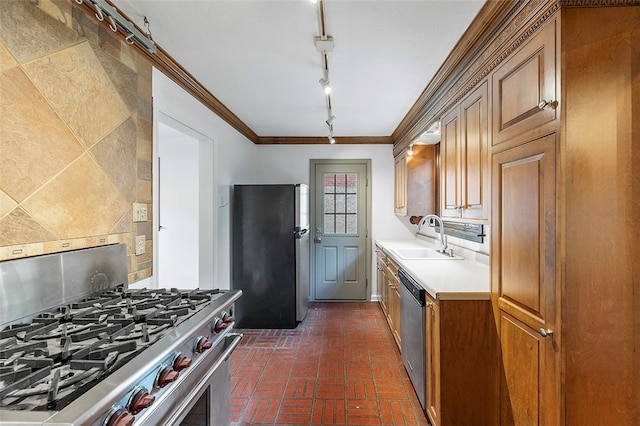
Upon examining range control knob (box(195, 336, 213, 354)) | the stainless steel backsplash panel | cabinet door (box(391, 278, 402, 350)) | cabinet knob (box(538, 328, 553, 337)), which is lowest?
cabinet door (box(391, 278, 402, 350))

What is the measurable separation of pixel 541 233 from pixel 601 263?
0.22 m

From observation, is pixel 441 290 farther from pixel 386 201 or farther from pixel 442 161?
pixel 386 201

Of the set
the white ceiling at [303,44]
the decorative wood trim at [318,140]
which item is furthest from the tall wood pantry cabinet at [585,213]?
the decorative wood trim at [318,140]

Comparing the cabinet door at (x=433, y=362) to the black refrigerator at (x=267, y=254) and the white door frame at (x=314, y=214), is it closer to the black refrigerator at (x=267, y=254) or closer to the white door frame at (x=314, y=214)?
the black refrigerator at (x=267, y=254)

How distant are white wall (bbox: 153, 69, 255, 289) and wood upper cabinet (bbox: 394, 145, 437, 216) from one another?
6.99 feet

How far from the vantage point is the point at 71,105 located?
1.57 m

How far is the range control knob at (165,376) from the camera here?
3.36 feet

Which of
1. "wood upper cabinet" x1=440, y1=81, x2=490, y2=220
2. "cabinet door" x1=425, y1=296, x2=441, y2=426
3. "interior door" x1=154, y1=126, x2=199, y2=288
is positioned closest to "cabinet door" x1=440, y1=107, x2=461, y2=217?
"wood upper cabinet" x1=440, y1=81, x2=490, y2=220

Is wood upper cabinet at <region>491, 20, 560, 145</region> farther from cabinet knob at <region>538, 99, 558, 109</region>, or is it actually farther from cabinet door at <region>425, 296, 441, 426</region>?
cabinet door at <region>425, 296, 441, 426</region>

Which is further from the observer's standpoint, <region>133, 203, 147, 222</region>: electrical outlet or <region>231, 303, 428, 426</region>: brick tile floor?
<region>231, 303, 428, 426</region>: brick tile floor

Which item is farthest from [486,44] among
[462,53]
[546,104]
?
[546,104]

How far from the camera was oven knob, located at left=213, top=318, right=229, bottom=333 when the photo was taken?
1.51m

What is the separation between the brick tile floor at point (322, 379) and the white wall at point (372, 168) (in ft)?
4.86

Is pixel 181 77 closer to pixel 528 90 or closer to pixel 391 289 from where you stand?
pixel 528 90
